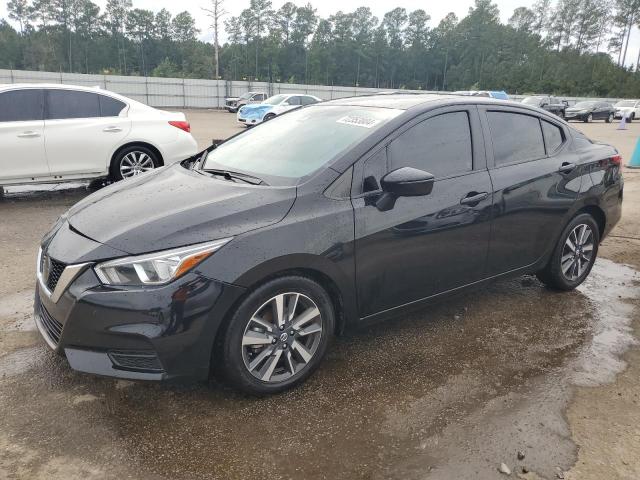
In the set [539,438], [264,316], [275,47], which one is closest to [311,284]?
[264,316]

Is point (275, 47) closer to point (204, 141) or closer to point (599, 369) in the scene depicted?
point (204, 141)

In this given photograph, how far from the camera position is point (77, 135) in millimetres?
7234

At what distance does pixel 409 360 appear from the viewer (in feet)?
11.2

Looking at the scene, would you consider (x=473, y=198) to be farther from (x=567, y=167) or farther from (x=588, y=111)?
(x=588, y=111)

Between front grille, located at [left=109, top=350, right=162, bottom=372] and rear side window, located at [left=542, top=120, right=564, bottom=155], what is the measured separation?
3389mm

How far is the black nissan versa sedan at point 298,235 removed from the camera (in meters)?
2.55

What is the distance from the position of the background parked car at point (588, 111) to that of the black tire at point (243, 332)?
3710 cm

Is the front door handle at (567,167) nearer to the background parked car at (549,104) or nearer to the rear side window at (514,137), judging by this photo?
the rear side window at (514,137)

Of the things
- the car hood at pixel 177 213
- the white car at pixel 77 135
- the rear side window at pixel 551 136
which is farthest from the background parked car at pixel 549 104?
the car hood at pixel 177 213

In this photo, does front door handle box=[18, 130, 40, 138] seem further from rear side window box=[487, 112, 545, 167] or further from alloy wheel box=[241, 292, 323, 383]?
rear side window box=[487, 112, 545, 167]

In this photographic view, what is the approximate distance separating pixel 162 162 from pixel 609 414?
682cm

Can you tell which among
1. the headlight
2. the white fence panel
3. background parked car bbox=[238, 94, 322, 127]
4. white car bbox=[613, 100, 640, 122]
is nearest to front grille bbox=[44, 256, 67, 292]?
the headlight

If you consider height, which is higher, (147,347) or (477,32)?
(477,32)

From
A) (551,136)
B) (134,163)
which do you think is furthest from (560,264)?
(134,163)
